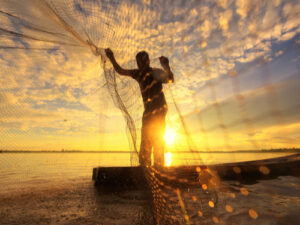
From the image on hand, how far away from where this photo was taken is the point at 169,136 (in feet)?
13.5

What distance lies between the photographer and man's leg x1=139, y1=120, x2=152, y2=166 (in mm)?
3709

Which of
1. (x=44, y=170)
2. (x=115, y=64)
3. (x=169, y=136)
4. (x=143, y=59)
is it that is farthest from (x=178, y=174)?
(x=44, y=170)

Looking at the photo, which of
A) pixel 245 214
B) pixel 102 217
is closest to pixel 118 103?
pixel 102 217

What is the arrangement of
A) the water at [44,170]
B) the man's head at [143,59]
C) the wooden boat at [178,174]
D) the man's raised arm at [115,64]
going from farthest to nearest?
1. the water at [44,170]
2. the man's head at [143,59]
3. the man's raised arm at [115,64]
4. the wooden boat at [178,174]

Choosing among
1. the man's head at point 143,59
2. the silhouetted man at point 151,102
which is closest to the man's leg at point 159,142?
the silhouetted man at point 151,102

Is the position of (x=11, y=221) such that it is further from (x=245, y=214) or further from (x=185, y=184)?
(x=185, y=184)

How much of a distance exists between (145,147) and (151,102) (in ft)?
3.26

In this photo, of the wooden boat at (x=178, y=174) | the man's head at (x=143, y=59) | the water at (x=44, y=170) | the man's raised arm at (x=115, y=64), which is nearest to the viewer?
the wooden boat at (x=178, y=174)

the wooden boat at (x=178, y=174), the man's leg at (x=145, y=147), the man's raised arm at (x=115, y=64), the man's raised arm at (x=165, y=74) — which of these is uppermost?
the man's raised arm at (x=115, y=64)

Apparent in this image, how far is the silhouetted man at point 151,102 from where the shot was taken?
3.78m

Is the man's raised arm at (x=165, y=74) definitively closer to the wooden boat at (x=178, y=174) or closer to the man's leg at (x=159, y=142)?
the man's leg at (x=159, y=142)

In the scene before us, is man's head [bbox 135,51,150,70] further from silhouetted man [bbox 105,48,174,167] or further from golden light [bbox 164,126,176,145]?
golden light [bbox 164,126,176,145]

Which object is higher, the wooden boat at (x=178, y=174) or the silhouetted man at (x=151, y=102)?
the silhouetted man at (x=151, y=102)

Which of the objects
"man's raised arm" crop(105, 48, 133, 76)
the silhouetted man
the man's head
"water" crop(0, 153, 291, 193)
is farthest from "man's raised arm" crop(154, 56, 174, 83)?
"water" crop(0, 153, 291, 193)
